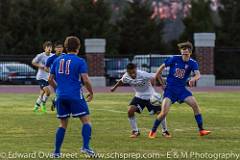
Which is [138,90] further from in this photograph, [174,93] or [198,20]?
[198,20]

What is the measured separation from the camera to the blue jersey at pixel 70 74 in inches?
431

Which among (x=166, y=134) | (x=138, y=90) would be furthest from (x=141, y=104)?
(x=166, y=134)

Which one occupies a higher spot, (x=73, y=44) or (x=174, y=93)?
(x=73, y=44)

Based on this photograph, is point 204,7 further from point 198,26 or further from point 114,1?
point 114,1

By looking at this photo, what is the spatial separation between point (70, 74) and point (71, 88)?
215 mm

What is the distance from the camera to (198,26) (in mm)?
53000

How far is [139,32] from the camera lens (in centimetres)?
5300

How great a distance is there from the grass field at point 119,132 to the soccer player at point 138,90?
290 millimetres

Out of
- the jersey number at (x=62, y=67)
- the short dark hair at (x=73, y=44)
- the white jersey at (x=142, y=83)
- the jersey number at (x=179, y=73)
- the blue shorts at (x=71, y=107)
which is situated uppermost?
the short dark hair at (x=73, y=44)

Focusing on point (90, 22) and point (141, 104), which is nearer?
point (141, 104)

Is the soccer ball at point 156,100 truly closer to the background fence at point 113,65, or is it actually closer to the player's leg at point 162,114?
the player's leg at point 162,114

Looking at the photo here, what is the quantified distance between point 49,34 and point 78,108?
39.5 meters

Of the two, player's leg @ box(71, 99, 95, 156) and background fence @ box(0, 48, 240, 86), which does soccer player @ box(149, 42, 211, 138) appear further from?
background fence @ box(0, 48, 240, 86)

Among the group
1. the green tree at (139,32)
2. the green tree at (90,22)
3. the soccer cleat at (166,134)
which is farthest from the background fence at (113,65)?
the soccer cleat at (166,134)
